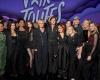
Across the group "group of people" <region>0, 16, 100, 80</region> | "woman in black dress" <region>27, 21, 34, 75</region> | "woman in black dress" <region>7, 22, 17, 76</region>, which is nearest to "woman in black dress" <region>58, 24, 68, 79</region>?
"group of people" <region>0, 16, 100, 80</region>

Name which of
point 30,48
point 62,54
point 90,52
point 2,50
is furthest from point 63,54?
point 2,50

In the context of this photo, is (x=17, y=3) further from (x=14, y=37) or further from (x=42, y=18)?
(x=14, y=37)

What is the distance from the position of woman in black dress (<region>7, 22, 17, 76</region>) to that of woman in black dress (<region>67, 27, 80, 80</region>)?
1.18 meters

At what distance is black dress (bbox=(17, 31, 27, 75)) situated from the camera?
342 inches

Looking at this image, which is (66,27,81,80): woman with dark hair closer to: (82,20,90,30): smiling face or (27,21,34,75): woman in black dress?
(82,20,90,30): smiling face

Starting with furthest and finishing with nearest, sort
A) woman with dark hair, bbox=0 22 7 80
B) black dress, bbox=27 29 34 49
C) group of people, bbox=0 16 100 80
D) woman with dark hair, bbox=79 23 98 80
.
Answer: black dress, bbox=27 29 34 49
group of people, bbox=0 16 100 80
woman with dark hair, bbox=0 22 7 80
woman with dark hair, bbox=79 23 98 80

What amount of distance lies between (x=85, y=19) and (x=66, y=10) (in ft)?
1.79

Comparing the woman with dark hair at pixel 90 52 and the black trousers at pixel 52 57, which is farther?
the black trousers at pixel 52 57

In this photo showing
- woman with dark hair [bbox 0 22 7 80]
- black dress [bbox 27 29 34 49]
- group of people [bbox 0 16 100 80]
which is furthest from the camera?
black dress [bbox 27 29 34 49]

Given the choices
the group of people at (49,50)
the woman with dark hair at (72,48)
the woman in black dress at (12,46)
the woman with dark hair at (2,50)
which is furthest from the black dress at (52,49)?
the woman with dark hair at (2,50)

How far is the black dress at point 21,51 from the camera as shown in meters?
8.68

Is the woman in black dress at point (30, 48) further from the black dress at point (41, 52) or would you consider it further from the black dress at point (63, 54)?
the black dress at point (63, 54)

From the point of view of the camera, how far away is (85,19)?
9383 millimetres

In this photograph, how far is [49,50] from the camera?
8641mm
